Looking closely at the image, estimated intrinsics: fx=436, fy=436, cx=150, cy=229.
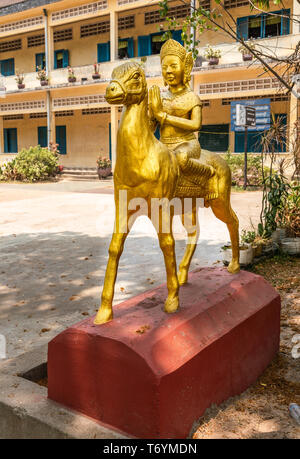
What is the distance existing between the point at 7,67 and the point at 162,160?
982 inches

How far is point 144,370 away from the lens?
6.57 ft

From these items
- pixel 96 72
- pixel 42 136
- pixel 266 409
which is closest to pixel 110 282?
pixel 266 409

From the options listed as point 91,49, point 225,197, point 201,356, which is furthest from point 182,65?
point 91,49

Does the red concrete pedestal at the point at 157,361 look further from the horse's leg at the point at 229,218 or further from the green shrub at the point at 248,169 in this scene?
the green shrub at the point at 248,169

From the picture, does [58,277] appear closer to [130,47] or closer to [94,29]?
[130,47]

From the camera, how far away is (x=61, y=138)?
2247 centimetres

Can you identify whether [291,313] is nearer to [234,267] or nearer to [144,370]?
[234,267]

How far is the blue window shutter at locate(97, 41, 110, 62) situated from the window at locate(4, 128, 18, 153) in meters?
6.95

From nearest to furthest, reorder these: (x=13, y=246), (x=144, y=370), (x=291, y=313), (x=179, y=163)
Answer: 1. (x=144, y=370)
2. (x=179, y=163)
3. (x=291, y=313)
4. (x=13, y=246)

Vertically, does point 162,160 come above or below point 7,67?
below

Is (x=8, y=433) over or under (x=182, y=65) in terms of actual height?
under

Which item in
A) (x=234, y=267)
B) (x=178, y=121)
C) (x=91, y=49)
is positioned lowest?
(x=234, y=267)

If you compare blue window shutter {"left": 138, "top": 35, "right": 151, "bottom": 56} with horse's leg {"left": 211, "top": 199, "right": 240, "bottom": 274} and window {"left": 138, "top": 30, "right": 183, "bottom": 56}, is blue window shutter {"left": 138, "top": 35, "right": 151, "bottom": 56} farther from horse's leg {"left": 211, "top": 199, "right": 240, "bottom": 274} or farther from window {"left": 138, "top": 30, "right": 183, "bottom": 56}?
horse's leg {"left": 211, "top": 199, "right": 240, "bottom": 274}

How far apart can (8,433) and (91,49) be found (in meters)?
21.0
